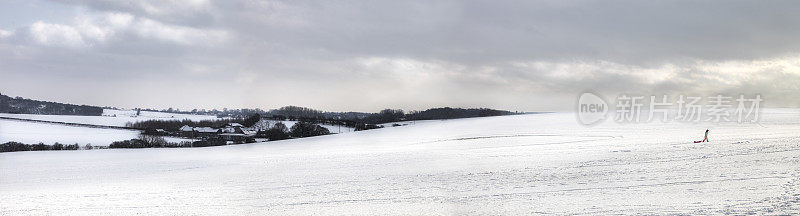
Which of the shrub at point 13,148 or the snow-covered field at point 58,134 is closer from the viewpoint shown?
the shrub at point 13,148

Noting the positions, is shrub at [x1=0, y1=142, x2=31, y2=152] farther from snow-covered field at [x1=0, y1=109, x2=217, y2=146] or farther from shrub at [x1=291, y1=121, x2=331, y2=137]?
shrub at [x1=291, y1=121, x2=331, y2=137]

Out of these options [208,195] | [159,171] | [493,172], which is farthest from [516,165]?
[159,171]

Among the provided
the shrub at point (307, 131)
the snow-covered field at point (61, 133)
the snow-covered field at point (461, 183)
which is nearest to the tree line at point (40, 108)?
the snow-covered field at point (61, 133)

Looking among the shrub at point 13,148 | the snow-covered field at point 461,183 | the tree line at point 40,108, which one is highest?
the tree line at point 40,108

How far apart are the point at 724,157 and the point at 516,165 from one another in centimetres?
757

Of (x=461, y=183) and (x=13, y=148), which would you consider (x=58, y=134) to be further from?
(x=461, y=183)

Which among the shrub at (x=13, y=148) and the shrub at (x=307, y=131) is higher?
the shrub at (x=307, y=131)

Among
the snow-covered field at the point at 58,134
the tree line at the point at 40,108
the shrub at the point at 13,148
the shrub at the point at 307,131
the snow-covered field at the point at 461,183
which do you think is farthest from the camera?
the tree line at the point at 40,108

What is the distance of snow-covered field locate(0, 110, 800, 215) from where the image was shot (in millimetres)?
11297

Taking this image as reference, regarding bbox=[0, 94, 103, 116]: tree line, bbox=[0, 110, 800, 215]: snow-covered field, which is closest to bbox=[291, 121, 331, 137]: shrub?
bbox=[0, 110, 800, 215]: snow-covered field

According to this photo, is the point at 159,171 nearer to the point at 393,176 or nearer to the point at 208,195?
the point at 208,195

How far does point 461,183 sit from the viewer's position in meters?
14.6

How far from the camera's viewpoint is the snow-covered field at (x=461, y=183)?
1130 cm

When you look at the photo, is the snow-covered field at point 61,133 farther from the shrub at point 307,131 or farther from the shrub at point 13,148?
the shrub at point 13,148
